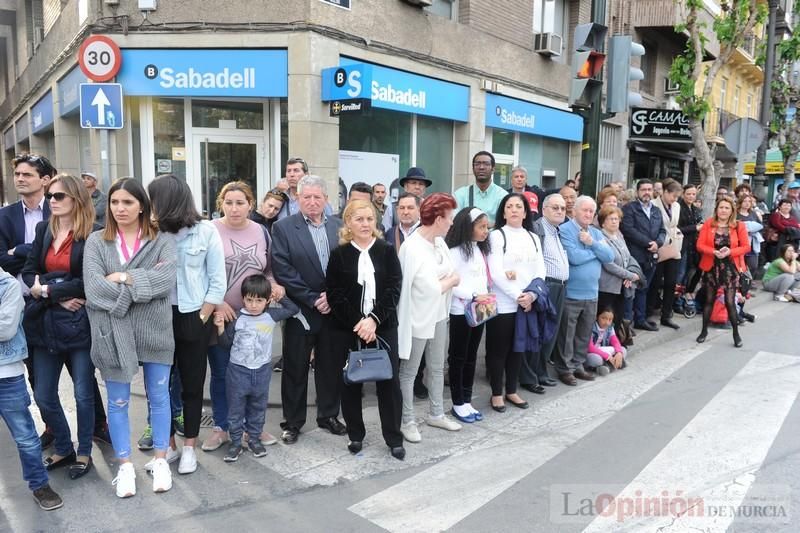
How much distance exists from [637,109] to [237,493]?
17.6m

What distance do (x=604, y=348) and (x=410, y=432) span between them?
9.48 feet

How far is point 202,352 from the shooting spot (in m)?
4.01

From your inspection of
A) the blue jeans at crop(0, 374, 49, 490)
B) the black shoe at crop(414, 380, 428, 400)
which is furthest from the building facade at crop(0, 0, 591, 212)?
the black shoe at crop(414, 380, 428, 400)

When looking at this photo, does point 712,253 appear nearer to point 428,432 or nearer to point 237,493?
point 428,432

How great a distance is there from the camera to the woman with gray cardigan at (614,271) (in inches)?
255

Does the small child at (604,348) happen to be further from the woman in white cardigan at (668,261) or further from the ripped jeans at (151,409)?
the ripped jeans at (151,409)

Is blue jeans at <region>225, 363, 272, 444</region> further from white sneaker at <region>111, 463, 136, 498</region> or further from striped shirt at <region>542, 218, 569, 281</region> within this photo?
striped shirt at <region>542, 218, 569, 281</region>

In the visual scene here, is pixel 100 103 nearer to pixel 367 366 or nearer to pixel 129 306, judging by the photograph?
pixel 129 306

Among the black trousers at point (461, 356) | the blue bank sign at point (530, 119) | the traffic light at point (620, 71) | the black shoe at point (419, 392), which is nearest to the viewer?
the black trousers at point (461, 356)

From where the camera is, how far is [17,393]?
135 inches

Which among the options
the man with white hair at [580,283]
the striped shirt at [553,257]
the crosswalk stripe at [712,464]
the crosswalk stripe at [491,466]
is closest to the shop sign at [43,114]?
the striped shirt at [553,257]

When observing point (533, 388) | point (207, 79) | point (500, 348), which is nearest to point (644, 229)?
point (533, 388)

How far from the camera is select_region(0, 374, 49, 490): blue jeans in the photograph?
3.40 m

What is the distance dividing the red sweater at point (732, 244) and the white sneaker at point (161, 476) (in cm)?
710
